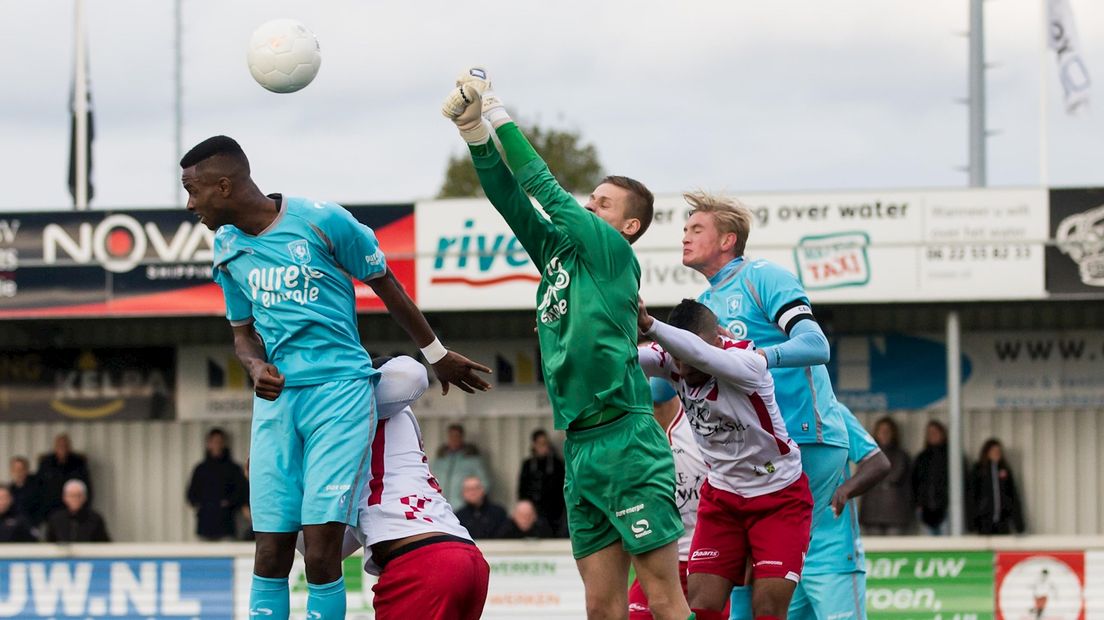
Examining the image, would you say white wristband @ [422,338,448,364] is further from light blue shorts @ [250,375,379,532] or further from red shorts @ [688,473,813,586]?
red shorts @ [688,473,813,586]

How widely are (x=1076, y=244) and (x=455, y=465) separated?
665 centimetres

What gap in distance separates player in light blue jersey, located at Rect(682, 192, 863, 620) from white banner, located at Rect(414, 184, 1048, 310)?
27.7 ft

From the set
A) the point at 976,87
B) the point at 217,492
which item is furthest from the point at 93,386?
the point at 976,87

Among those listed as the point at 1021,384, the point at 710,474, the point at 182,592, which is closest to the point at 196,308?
the point at 182,592

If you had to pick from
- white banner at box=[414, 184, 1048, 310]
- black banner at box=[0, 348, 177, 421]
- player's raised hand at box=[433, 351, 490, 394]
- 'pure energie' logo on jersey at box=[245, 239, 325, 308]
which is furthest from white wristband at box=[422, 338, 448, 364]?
black banner at box=[0, 348, 177, 421]

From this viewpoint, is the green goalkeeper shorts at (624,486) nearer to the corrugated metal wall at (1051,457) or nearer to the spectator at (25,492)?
the spectator at (25,492)

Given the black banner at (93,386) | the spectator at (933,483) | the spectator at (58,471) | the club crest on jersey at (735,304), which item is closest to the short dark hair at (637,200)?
the club crest on jersey at (735,304)

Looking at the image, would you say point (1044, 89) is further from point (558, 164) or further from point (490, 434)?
point (558, 164)

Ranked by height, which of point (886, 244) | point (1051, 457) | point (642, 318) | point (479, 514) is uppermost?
point (886, 244)

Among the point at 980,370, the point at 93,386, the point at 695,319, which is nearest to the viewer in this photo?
the point at 695,319

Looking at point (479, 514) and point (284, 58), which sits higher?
point (284, 58)

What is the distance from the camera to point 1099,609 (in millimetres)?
12328

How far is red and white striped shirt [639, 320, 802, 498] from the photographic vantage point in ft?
22.3

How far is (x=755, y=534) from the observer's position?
7.03 meters
